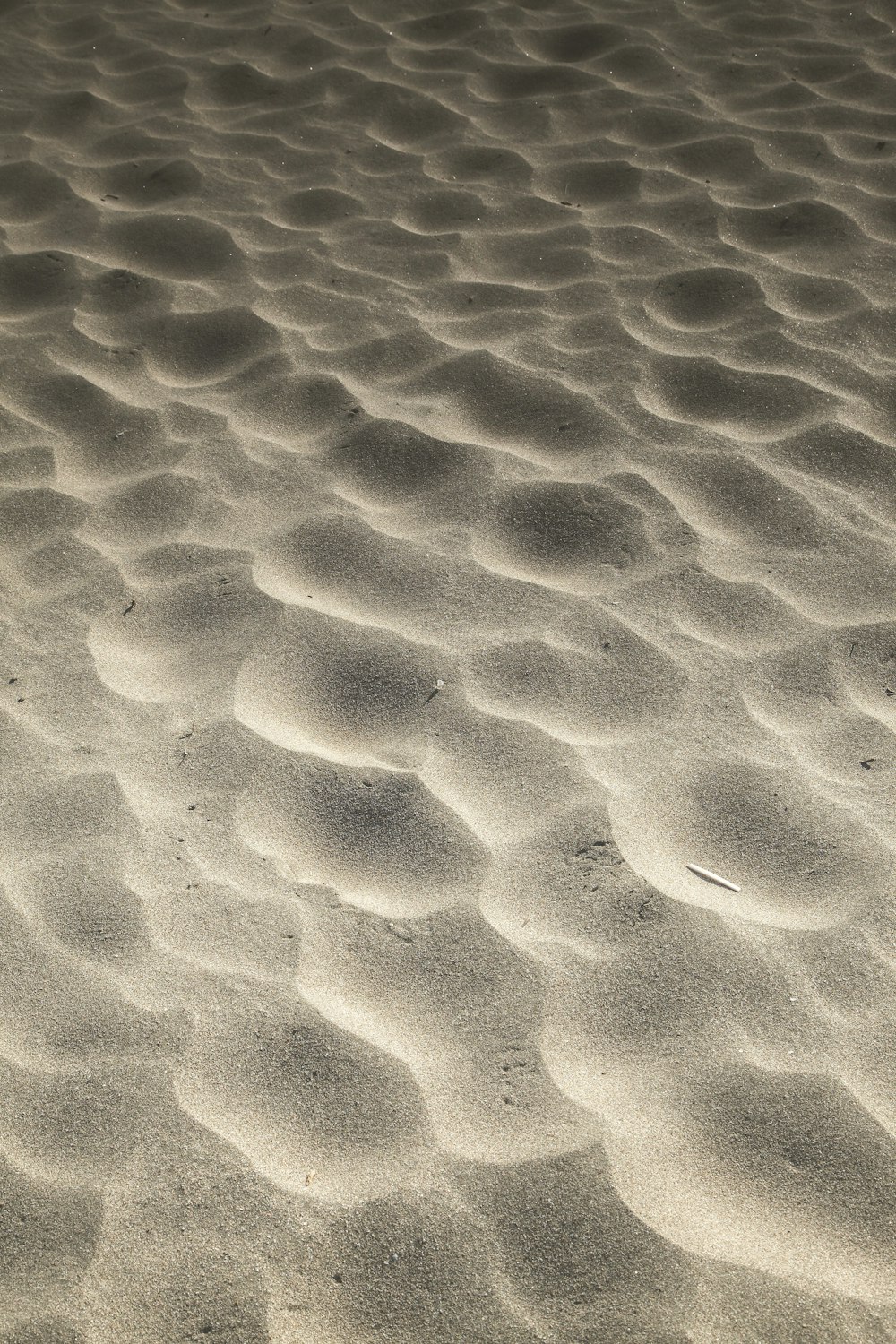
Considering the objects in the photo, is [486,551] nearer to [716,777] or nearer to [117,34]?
[716,777]

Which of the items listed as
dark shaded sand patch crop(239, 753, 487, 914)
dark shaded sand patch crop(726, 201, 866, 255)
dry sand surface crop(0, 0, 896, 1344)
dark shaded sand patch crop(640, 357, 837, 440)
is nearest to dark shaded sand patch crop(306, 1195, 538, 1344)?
dry sand surface crop(0, 0, 896, 1344)

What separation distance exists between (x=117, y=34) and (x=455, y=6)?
134 centimetres

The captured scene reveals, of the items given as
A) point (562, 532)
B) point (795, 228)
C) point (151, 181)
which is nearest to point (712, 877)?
point (562, 532)

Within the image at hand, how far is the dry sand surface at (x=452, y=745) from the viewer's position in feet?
4.22

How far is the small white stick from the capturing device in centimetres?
162

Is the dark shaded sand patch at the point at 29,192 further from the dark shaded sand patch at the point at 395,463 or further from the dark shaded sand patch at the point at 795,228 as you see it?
the dark shaded sand patch at the point at 795,228

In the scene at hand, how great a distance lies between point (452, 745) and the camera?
1.83 m

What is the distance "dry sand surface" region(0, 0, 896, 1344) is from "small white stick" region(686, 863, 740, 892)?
14 millimetres

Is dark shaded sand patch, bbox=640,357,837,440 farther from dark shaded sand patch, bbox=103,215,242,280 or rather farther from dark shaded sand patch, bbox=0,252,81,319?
dark shaded sand patch, bbox=0,252,81,319

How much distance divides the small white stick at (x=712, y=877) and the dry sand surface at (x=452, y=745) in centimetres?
1

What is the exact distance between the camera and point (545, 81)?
392cm

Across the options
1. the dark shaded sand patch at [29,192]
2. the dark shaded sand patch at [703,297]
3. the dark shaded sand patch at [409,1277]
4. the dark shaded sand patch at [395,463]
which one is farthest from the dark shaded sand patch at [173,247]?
the dark shaded sand patch at [409,1277]

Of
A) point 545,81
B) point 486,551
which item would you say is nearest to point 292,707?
point 486,551

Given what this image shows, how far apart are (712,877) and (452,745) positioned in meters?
0.46
